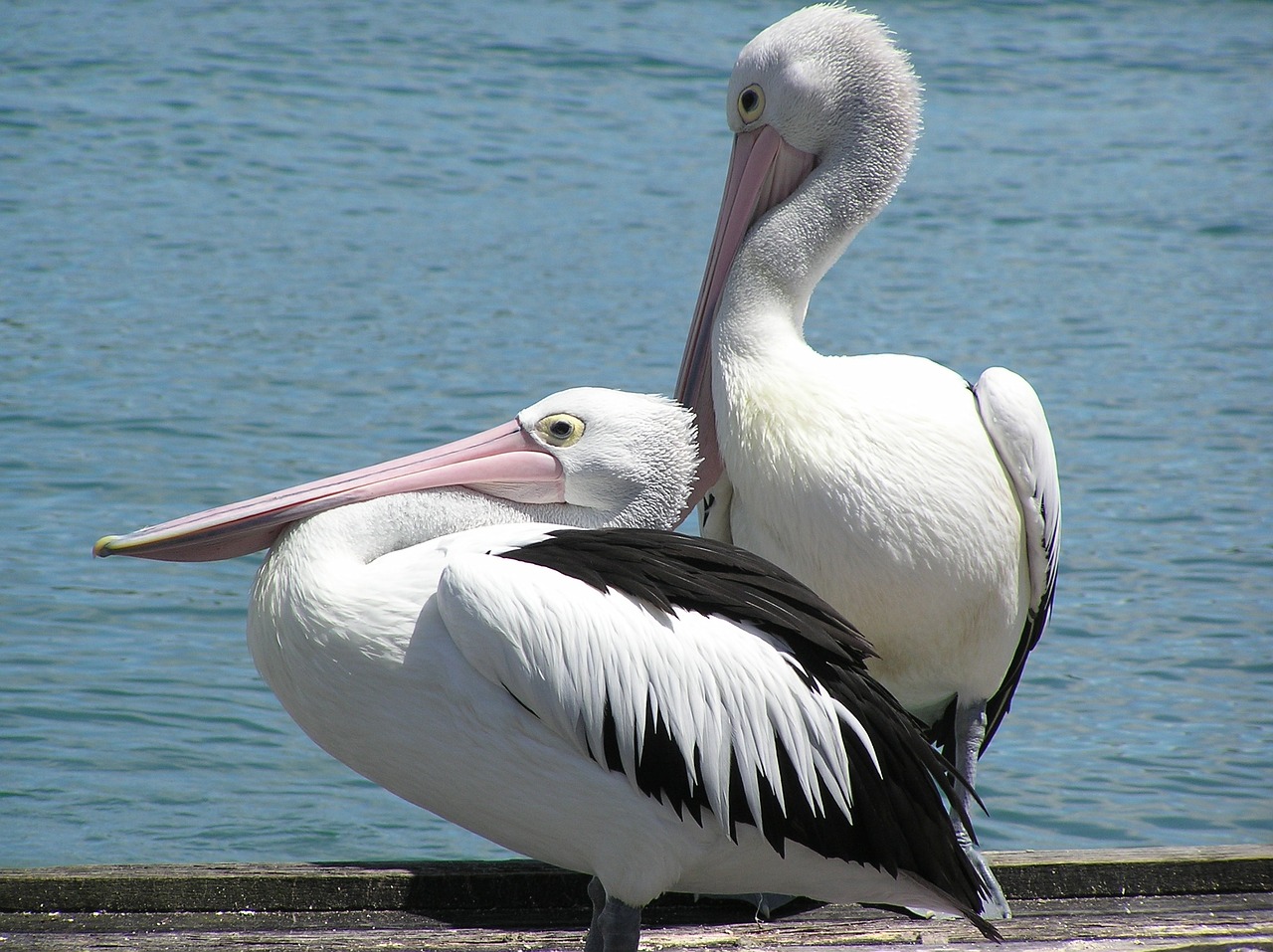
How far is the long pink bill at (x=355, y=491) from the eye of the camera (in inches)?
100

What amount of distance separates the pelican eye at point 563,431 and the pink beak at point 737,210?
56 centimetres

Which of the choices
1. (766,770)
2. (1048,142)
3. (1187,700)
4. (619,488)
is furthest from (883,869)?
(1048,142)

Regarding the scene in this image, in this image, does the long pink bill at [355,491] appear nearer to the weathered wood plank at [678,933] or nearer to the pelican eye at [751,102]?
the weathered wood plank at [678,933]

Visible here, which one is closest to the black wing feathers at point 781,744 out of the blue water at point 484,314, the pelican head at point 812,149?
the pelican head at point 812,149

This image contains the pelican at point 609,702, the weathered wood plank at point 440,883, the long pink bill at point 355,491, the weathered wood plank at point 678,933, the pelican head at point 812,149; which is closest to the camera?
the pelican at point 609,702

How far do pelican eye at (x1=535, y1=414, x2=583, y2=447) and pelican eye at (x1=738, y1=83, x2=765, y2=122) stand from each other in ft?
3.15

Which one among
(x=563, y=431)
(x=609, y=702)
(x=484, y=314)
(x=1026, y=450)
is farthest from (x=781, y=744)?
(x=484, y=314)

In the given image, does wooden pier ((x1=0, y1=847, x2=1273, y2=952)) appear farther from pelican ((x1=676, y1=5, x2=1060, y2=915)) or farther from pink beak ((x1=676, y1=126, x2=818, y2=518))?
pink beak ((x1=676, y1=126, x2=818, y2=518))

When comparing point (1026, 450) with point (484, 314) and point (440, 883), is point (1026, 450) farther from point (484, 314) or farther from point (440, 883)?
point (484, 314)

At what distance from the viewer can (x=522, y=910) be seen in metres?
2.94

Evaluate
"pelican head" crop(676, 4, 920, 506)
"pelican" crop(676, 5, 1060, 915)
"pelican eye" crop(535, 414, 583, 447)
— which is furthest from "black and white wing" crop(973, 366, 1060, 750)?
"pelican eye" crop(535, 414, 583, 447)

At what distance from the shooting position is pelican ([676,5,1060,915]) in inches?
118

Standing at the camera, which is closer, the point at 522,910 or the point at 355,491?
the point at 355,491

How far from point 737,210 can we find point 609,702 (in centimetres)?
139
